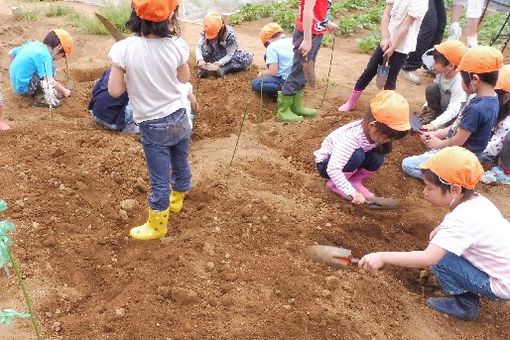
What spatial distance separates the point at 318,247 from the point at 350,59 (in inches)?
181

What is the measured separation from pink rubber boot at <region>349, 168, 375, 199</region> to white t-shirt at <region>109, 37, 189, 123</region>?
5.59 feet

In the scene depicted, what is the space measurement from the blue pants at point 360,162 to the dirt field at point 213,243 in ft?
0.70

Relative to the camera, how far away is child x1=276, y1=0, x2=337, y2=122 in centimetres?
453

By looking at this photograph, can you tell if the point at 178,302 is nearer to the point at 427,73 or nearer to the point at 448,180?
the point at 448,180

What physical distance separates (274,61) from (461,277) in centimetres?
309

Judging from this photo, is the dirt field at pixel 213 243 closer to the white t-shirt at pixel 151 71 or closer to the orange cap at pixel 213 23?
the white t-shirt at pixel 151 71

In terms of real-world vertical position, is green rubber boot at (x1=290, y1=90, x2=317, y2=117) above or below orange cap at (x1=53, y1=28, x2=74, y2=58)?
below

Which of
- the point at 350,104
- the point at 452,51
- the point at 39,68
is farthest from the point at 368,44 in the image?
the point at 39,68

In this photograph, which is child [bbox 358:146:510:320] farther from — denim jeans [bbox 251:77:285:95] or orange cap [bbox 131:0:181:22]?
denim jeans [bbox 251:77:285:95]

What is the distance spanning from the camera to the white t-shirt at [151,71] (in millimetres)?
2740

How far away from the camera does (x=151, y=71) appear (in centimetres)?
280

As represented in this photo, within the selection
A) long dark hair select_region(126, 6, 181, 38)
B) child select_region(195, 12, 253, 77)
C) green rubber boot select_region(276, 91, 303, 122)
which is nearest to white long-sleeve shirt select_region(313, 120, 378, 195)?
green rubber boot select_region(276, 91, 303, 122)

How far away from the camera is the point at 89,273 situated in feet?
10.0

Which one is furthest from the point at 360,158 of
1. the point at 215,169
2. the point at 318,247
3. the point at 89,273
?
the point at 89,273
